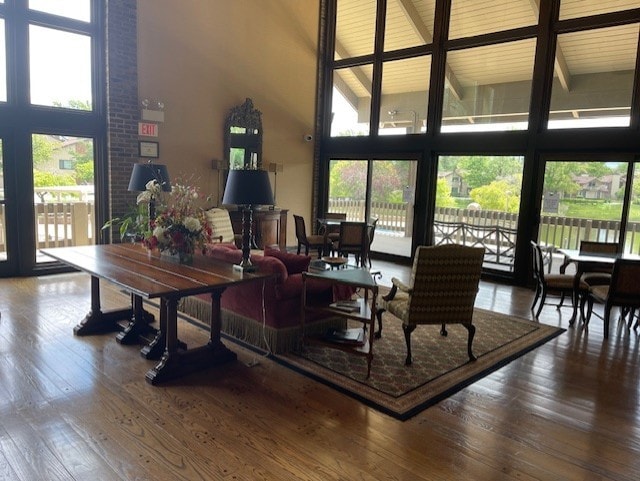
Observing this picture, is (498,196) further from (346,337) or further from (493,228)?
(346,337)

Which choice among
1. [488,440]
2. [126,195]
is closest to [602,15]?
[488,440]

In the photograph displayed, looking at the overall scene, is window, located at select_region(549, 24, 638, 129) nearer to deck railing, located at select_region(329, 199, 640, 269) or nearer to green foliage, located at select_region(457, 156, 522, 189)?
green foliage, located at select_region(457, 156, 522, 189)

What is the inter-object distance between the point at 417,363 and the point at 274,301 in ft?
4.19

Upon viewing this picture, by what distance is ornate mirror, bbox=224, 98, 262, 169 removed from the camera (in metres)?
7.91

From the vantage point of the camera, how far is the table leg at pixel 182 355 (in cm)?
331

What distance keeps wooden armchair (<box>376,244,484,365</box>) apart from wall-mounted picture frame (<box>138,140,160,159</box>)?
187 inches

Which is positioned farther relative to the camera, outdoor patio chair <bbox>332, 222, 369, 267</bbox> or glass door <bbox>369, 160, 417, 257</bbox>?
glass door <bbox>369, 160, 417, 257</bbox>

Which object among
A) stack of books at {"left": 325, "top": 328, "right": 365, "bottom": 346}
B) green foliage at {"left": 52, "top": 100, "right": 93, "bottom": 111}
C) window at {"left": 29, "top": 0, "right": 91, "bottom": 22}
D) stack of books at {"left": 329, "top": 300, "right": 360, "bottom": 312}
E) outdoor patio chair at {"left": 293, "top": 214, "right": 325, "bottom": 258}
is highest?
window at {"left": 29, "top": 0, "right": 91, "bottom": 22}

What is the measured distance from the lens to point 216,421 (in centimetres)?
279

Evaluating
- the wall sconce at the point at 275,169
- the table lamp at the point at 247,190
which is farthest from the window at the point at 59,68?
the table lamp at the point at 247,190

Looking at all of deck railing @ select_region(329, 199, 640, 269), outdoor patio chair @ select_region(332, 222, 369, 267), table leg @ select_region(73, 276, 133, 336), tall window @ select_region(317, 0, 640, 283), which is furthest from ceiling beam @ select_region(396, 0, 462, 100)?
table leg @ select_region(73, 276, 133, 336)

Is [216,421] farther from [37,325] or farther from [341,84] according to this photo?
[341,84]

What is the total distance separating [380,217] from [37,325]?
600 cm

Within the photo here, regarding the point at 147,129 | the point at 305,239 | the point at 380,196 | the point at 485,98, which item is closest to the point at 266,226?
the point at 305,239
